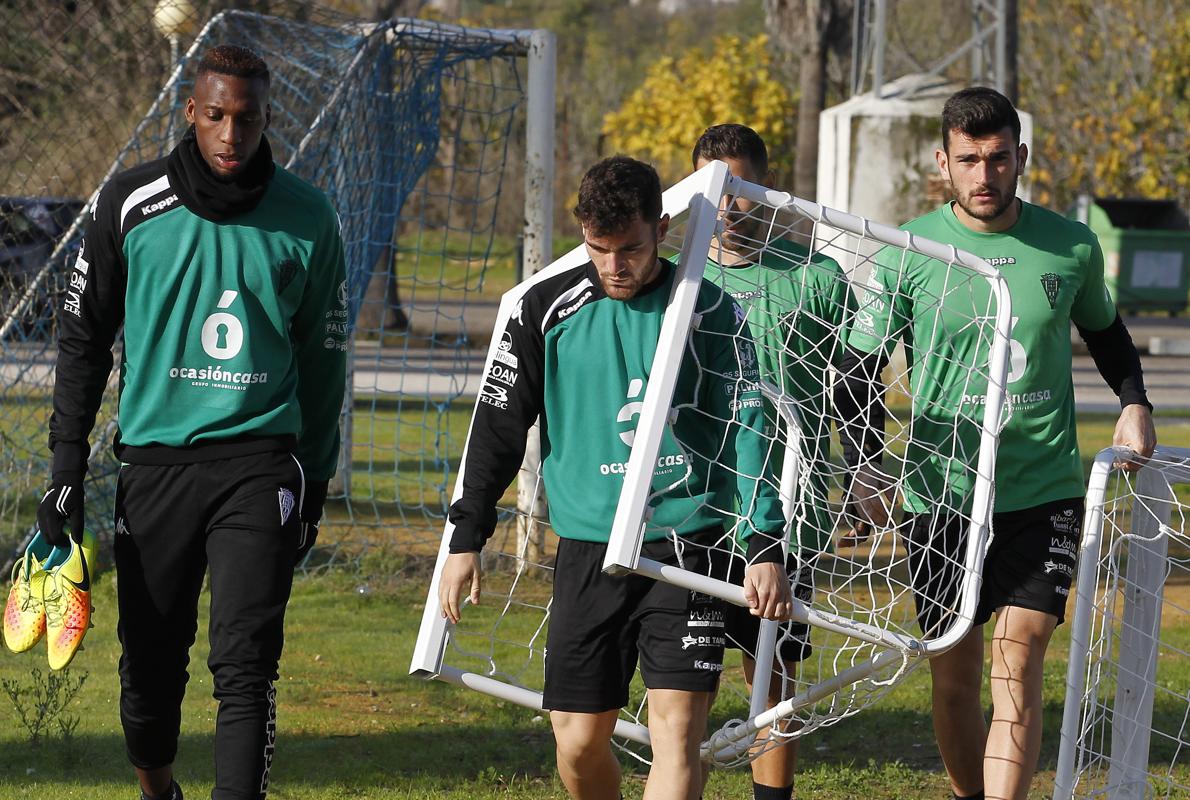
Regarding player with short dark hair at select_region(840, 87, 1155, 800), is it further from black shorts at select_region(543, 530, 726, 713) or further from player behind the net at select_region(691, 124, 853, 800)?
black shorts at select_region(543, 530, 726, 713)

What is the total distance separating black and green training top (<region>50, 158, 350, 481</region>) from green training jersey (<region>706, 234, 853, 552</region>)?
4.22ft

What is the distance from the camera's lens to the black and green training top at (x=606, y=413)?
12.7ft

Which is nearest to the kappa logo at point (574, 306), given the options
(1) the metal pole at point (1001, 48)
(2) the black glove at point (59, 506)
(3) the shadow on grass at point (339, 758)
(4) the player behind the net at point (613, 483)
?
(4) the player behind the net at point (613, 483)

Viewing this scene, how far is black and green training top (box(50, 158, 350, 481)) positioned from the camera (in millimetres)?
4016

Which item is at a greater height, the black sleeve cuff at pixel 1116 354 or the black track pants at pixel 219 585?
the black sleeve cuff at pixel 1116 354

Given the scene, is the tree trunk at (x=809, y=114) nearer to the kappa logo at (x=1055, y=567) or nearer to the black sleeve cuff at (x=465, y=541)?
the kappa logo at (x=1055, y=567)

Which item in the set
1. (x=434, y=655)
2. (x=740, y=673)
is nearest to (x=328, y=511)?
(x=740, y=673)

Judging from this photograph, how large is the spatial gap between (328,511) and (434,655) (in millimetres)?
5833

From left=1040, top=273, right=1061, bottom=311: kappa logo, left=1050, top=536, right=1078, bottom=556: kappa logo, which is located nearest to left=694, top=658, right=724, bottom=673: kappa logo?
left=1050, top=536, right=1078, bottom=556: kappa logo

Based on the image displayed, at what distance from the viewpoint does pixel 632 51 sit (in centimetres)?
5722

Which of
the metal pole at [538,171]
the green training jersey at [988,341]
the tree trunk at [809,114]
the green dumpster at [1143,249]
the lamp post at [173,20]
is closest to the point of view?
the green training jersey at [988,341]

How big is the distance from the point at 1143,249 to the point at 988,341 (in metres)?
21.2

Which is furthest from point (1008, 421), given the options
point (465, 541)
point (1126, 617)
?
point (465, 541)

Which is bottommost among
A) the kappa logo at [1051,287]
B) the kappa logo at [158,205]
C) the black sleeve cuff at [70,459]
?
the black sleeve cuff at [70,459]
